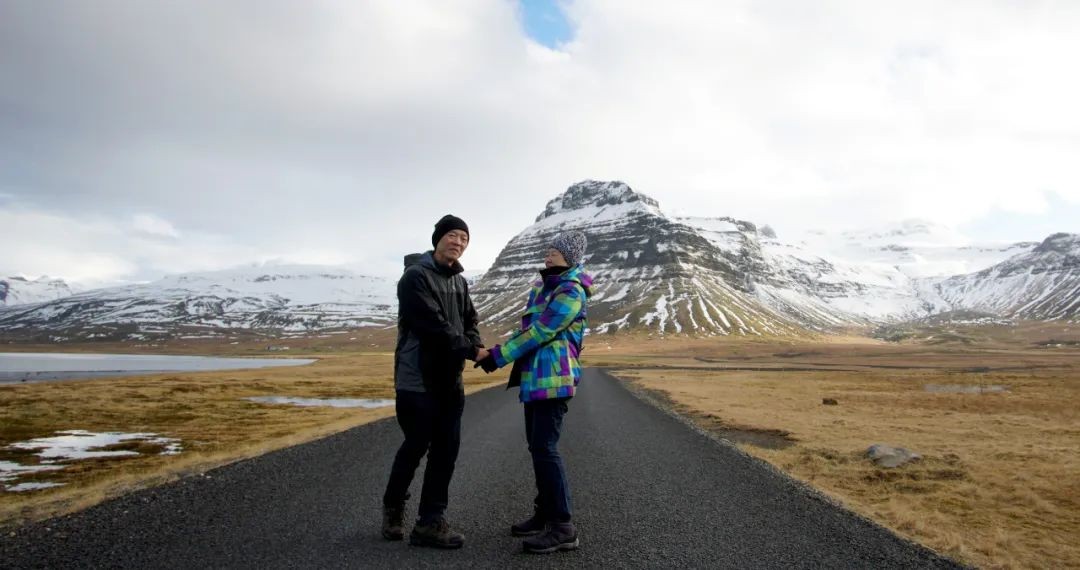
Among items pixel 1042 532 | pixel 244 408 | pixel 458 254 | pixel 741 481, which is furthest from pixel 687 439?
pixel 244 408

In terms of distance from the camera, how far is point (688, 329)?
198 metres

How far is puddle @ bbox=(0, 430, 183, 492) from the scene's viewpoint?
A: 13570mm

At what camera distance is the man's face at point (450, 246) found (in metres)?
6.56

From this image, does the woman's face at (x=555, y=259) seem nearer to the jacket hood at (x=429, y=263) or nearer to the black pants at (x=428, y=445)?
the jacket hood at (x=429, y=263)

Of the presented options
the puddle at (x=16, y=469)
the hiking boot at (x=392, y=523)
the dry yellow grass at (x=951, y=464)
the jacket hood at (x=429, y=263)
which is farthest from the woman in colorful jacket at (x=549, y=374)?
the puddle at (x=16, y=469)

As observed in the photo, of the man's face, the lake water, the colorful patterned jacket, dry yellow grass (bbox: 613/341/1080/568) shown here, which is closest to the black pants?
the colorful patterned jacket

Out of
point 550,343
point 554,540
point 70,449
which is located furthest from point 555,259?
point 70,449

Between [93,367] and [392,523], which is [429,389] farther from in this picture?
[93,367]

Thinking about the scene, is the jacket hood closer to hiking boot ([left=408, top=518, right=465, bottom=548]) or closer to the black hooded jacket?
the black hooded jacket

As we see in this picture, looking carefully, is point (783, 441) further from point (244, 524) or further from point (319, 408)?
point (319, 408)

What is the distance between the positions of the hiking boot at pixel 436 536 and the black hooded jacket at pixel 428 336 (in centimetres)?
138

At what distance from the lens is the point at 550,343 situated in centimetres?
624

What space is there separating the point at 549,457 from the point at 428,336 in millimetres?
1786

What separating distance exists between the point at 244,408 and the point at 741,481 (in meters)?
28.2
